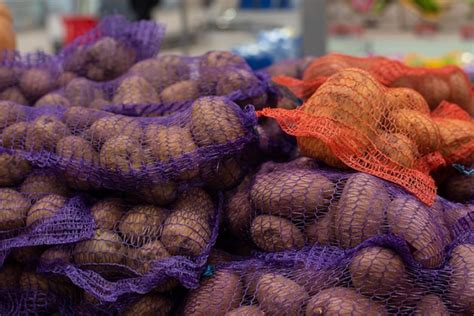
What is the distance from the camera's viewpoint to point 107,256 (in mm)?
1400

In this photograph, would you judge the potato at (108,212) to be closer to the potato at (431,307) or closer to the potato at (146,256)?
the potato at (146,256)

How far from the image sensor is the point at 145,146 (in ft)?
4.79

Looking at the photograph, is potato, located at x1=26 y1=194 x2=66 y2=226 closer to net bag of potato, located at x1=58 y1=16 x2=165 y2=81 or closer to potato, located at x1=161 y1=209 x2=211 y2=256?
potato, located at x1=161 y1=209 x2=211 y2=256

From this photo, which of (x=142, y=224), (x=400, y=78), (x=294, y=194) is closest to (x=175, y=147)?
(x=142, y=224)

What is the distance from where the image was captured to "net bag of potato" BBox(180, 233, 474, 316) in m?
1.17

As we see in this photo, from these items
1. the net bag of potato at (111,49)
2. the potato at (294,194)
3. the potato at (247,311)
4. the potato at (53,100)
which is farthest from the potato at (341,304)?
the net bag of potato at (111,49)

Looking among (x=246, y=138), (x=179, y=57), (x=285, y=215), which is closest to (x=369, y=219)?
(x=285, y=215)

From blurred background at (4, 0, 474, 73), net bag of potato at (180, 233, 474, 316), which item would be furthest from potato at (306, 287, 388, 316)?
blurred background at (4, 0, 474, 73)

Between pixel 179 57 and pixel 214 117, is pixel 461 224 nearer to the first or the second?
pixel 214 117

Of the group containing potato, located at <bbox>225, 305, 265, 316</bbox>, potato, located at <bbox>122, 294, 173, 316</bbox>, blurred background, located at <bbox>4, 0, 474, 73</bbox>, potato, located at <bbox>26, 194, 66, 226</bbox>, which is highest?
potato, located at <bbox>26, 194, 66, 226</bbox>

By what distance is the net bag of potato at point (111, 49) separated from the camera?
1.99 meters

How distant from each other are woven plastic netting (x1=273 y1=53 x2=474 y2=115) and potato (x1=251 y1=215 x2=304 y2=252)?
56cm

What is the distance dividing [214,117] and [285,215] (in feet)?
0.95

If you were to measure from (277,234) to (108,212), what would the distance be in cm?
41
